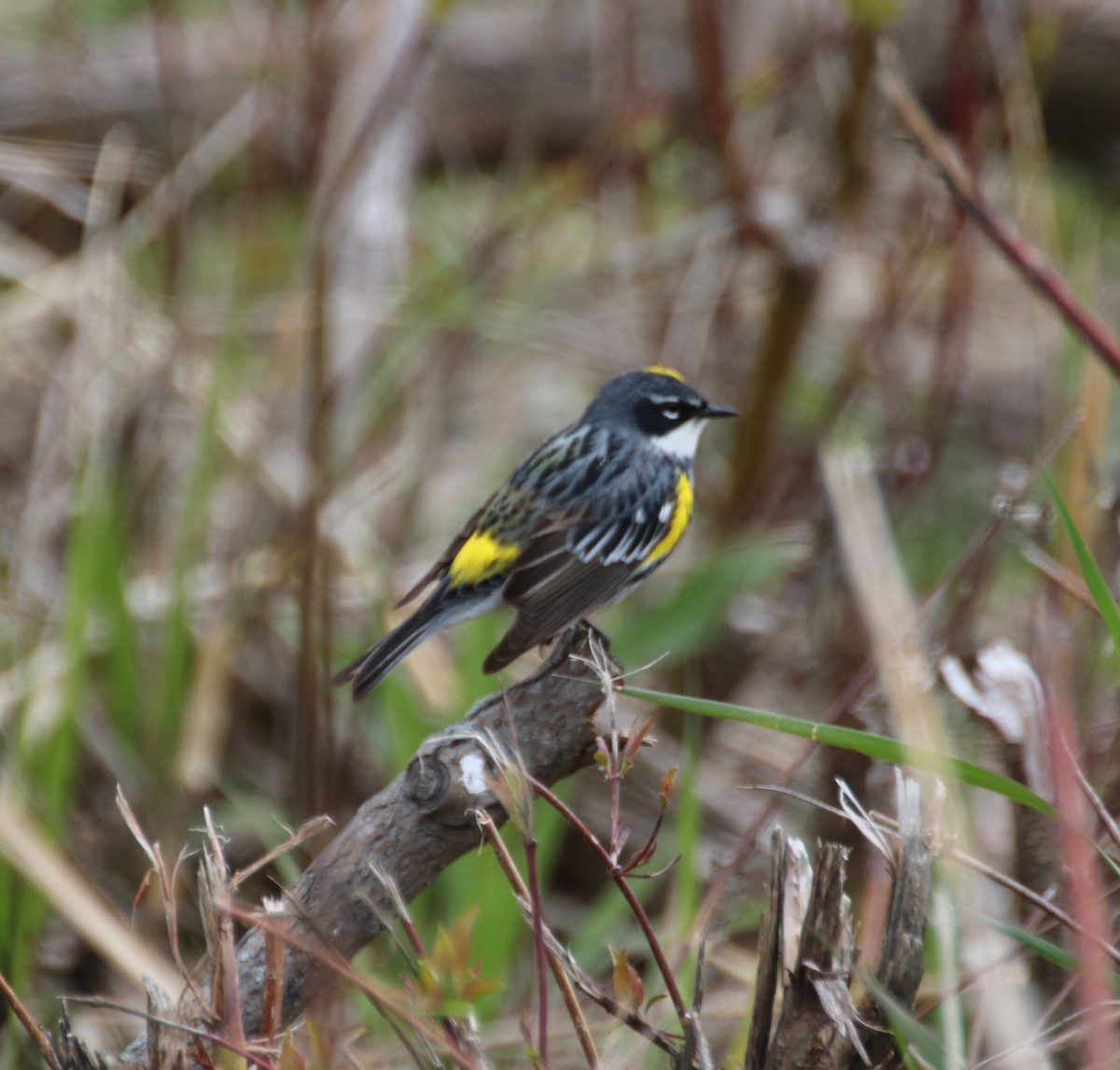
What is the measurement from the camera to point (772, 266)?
519 centimetres

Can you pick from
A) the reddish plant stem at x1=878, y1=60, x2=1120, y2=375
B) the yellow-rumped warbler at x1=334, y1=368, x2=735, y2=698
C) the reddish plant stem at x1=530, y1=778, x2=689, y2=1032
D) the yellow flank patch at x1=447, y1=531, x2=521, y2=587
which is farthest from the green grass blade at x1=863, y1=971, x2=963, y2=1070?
the yellow flank patch at x1=447, y1=531, x2=521, y2=587

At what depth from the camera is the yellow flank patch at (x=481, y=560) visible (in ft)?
10.6

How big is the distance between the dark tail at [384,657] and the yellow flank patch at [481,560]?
196 mm

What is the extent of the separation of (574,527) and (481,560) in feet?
0.85

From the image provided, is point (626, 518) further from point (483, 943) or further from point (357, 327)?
point (357, 327)

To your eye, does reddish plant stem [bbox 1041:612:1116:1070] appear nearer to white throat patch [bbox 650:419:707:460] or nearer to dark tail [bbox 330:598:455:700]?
dark tail [bbox 330:598:455:700]

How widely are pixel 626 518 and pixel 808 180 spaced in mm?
2976

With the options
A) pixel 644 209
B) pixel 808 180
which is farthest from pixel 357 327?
pixel 808 180

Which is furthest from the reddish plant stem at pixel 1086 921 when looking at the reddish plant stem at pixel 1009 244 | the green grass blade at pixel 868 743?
the reddish plant stem at pixel 1009 244

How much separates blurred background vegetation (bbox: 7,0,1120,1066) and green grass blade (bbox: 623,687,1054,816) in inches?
26.9

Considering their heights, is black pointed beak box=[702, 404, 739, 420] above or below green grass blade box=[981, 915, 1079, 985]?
above

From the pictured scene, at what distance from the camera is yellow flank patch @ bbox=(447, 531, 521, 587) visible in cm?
323

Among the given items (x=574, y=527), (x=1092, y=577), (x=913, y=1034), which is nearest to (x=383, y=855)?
(x=913, y=1034)

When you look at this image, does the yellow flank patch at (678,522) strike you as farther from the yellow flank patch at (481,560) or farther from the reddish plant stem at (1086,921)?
the reddish plant stem at (1086,921)
